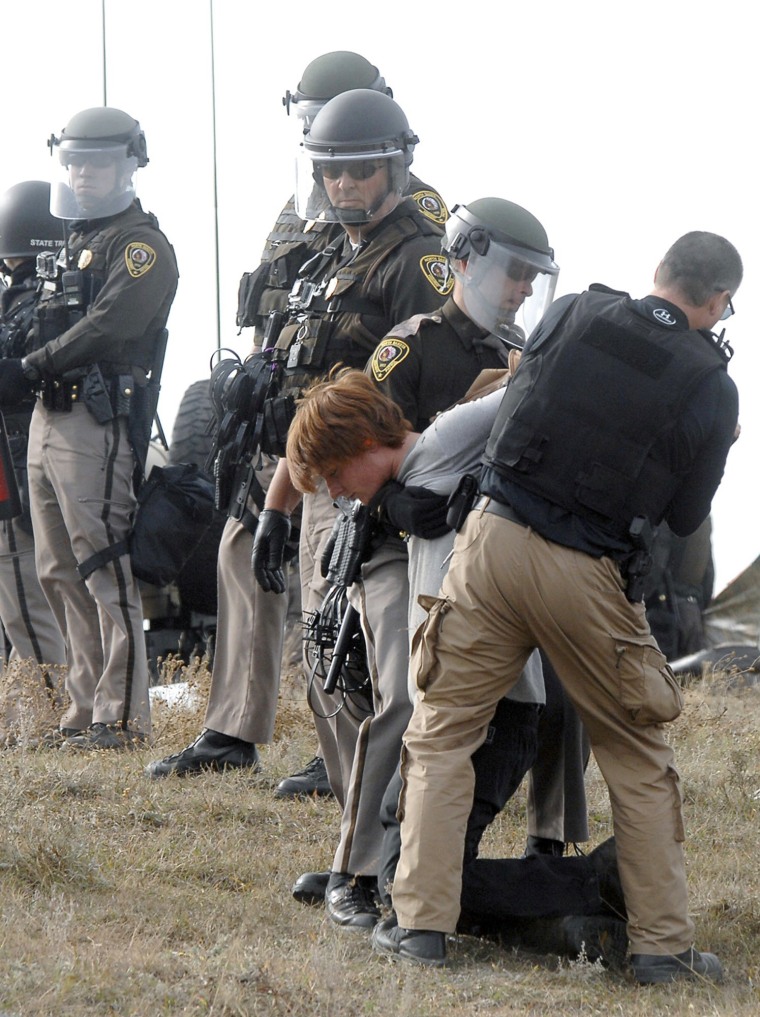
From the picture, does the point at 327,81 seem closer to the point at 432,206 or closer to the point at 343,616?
the point at 432,206

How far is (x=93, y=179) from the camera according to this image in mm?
6367

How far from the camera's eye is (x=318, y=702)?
14.8ft

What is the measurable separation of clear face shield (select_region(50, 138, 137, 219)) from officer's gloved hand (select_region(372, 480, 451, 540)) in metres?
2.98

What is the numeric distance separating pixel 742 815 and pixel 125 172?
3661mm

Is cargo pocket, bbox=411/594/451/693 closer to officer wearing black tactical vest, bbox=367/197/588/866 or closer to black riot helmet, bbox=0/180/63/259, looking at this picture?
officer wearing black tactical vest, bbox=367/197/588/866

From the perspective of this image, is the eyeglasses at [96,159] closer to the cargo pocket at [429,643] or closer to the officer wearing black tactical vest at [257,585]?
the officer wearing black tactical vest at [257,585]

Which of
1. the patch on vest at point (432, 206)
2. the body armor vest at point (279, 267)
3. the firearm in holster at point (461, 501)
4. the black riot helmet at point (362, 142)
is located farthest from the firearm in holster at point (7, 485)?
the firearm in holster at point (461, 501)

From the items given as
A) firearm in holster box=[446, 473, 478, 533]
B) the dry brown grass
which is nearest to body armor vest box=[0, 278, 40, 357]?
the dry brown grass

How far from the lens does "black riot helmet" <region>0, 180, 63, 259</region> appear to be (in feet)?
23.2

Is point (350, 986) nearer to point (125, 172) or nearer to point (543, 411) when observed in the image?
point (543, 411)

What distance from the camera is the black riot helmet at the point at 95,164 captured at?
20.9 feet

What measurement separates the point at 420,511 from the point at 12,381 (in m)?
3.02

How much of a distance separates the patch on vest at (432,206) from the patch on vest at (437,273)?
0.73 feet

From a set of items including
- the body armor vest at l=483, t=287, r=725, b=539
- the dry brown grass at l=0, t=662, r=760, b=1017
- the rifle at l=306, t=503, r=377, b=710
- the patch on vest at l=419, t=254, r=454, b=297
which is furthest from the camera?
the patch on vest at l=419, t=254, r=454, b=297
